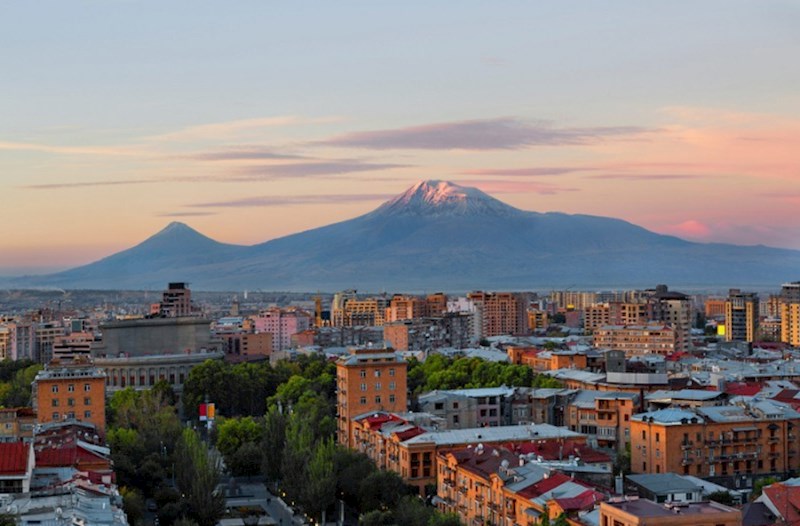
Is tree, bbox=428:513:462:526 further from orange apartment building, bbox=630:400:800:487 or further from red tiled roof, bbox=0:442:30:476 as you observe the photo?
orange apartment building, bbox=630:400:800:487

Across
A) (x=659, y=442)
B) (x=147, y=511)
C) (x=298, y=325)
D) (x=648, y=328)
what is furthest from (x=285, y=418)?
(x=298, y=325)

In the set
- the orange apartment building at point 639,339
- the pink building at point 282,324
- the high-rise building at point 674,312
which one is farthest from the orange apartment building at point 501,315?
the orange apartment building at point 639,339

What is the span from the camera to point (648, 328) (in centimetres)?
8475

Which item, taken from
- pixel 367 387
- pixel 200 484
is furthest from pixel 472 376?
pixel 200 484

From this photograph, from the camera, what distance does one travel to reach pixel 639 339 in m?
84.0

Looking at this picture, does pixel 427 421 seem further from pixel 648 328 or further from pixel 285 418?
pixel 648 328

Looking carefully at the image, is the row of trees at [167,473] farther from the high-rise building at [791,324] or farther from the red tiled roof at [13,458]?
the high-rise building at [791,324]

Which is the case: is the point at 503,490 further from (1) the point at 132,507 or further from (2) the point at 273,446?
(2) the point at 273,446

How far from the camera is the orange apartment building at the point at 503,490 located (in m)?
27.4

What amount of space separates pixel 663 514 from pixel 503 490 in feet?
22.1

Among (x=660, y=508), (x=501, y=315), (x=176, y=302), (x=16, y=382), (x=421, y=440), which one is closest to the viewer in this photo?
(x=660, y=508)

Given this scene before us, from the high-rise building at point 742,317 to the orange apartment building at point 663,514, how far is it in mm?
86882

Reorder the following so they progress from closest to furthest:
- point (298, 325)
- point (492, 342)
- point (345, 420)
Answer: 1. point (345, 420)
2. point (492, 342)
3. point (298, 325)

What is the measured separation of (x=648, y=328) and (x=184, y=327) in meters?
34.3
